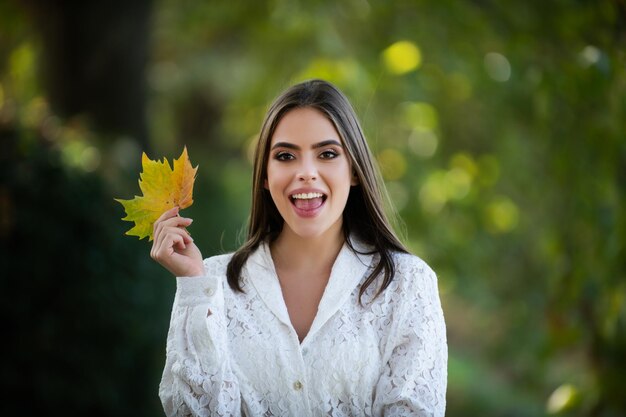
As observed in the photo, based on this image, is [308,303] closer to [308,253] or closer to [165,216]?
[308,253]

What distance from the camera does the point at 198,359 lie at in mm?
2520

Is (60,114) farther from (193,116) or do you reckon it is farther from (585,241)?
(193,116)

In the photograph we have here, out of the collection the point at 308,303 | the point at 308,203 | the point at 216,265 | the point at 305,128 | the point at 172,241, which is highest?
the point at 305,128

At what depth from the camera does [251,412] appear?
2.60m

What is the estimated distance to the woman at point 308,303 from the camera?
2.54 m

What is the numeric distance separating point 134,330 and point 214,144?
31.7 feet

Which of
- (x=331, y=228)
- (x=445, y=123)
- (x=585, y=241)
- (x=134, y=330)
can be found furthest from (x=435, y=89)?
(x=331, y=228)

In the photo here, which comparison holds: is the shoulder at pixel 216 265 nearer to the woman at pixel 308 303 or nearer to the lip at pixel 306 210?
the woman at pixel 308 303

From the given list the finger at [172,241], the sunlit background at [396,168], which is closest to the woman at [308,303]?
the finger at [172,241]

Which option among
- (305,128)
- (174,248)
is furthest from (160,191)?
(305,128)

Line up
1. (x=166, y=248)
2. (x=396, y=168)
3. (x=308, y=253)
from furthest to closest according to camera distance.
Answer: (x=396, y=168)
(x=308, y=253)
(x=166, y=248)

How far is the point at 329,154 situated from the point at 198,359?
77 cm

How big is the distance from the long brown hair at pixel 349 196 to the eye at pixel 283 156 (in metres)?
0.08

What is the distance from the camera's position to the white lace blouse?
2525mm
